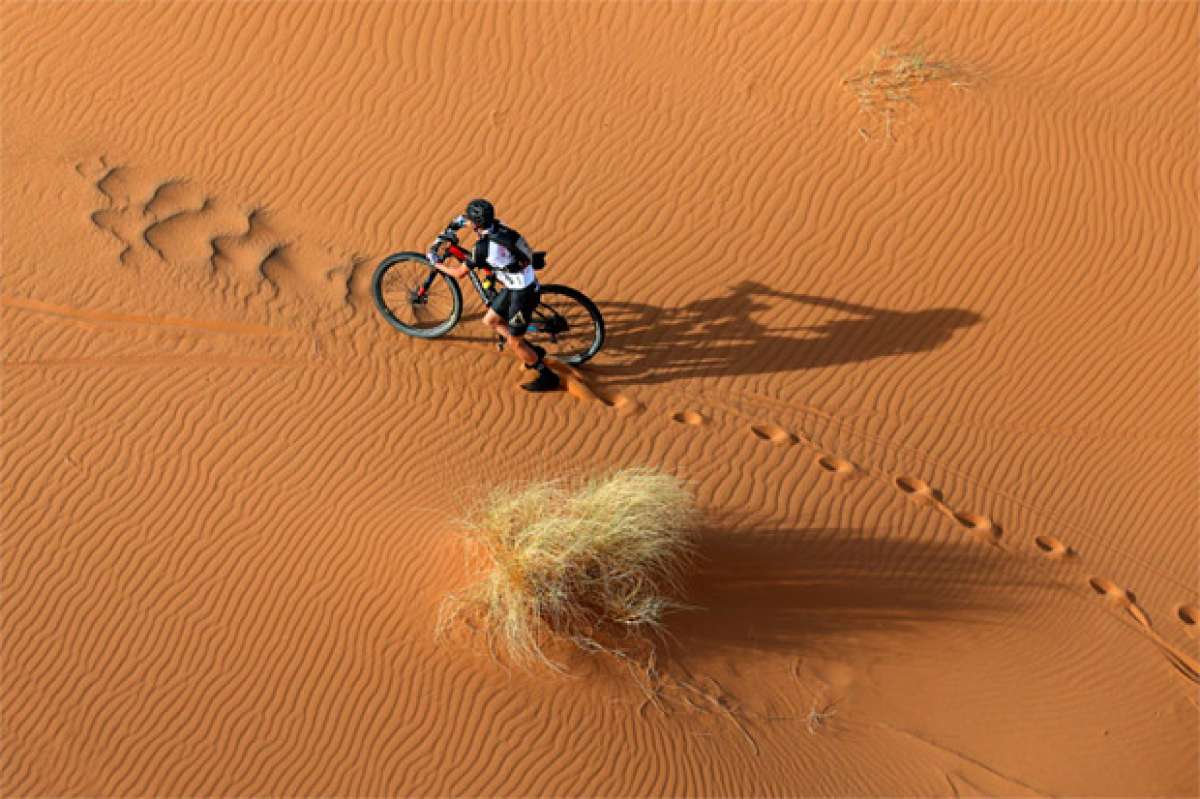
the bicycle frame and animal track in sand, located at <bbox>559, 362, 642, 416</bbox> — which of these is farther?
animal track in sand, located at <bbox>559, 362, 642, 416</bbox>

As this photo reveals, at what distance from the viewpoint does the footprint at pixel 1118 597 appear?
8.67 m

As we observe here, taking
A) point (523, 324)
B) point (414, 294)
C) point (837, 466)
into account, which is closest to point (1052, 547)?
point (837, 466)

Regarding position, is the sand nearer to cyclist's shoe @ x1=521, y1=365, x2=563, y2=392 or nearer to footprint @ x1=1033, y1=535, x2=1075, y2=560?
footprint @ x1=1033, y1=535, x2=1075, y2=560

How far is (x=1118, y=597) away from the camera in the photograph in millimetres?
8719

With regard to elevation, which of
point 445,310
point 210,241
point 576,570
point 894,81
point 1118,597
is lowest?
point 576,570

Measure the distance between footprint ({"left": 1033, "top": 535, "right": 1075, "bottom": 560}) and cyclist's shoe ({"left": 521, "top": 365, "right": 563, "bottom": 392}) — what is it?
15.8 ft

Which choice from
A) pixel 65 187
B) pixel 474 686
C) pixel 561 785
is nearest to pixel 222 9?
pixel 65 187

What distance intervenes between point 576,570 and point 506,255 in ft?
8.65

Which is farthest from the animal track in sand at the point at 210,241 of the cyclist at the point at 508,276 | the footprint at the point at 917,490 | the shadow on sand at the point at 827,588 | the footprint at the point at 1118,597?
the footprint at the point at 1118,597

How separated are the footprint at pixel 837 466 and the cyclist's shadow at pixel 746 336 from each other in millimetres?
964

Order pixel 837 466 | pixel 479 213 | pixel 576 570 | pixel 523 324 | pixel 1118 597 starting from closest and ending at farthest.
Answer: pixel 479 213 → pixel 576 570 → pixel 523 324 → pixel 1118 597 → pixel 837 466

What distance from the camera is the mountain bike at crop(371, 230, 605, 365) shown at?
343 inches

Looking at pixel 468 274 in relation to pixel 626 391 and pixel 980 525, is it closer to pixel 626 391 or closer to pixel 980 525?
pixel 626 391

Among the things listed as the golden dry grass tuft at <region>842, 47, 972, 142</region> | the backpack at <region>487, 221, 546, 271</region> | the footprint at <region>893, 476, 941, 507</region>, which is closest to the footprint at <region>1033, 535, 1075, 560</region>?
the footprint at <region>893, 476, 941, 507</region>
